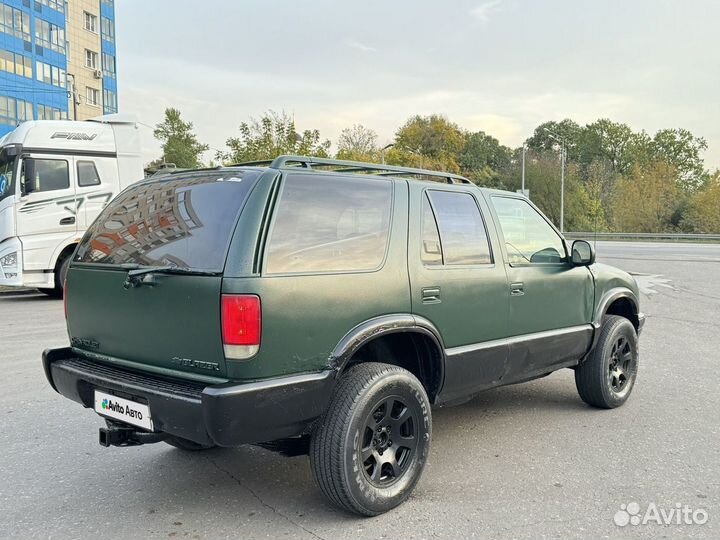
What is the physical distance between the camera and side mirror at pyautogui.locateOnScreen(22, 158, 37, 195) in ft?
36.6

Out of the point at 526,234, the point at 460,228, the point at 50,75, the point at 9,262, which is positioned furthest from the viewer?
the point at 50,75

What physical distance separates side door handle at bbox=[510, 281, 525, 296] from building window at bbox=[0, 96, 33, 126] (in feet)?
154

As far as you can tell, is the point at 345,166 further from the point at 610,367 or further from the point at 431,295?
the point at 610,367

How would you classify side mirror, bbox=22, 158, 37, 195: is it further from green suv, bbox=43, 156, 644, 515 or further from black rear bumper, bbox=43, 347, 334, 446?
black rear bumper, bbox=43, 347, 334, 446

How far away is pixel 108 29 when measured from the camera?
55.4 metres

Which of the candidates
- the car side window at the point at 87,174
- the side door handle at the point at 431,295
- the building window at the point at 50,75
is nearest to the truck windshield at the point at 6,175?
the car side window at the point at 87,174

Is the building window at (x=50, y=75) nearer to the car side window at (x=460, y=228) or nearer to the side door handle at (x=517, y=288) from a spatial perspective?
the car side window at (x=460, y=228)

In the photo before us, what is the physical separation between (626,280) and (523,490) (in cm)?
249

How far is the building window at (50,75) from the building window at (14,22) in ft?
7.41

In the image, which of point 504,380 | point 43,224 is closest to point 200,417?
point 504,380

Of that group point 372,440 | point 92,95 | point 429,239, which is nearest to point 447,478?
point 372,440

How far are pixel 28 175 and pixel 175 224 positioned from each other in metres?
9.50

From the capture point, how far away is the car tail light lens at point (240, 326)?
278cm

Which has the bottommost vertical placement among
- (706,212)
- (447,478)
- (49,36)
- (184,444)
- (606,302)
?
(447,478)
